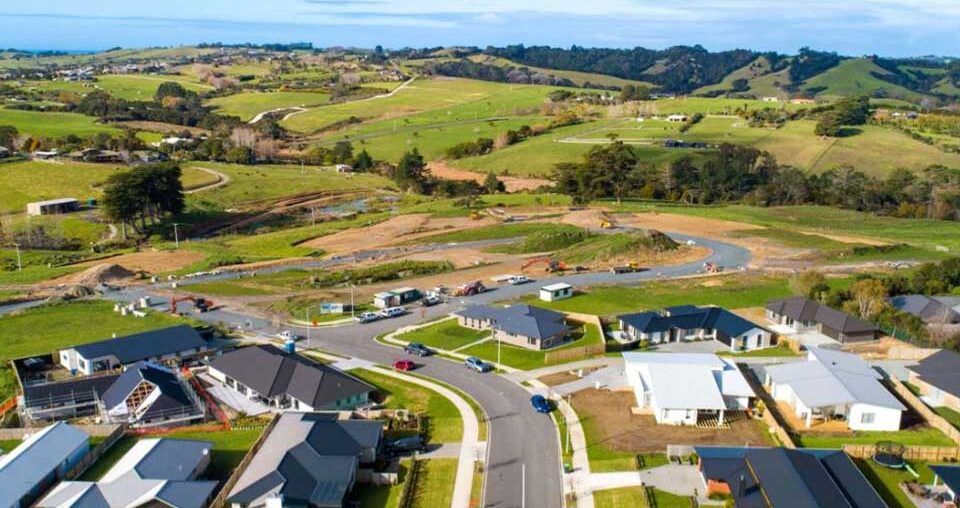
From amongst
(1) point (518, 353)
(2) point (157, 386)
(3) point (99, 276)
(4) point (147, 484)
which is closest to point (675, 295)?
(1) point (518, 353)

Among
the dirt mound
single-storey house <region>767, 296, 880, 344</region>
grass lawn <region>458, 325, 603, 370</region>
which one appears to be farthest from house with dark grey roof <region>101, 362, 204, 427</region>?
single-storey house <region>767, 296, 880, 344</region>

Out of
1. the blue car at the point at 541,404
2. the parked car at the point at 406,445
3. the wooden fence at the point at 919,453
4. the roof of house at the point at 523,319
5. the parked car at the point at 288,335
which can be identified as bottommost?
the parked car at the point at 288,335

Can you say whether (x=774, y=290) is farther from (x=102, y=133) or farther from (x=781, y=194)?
(x=102, y=133)

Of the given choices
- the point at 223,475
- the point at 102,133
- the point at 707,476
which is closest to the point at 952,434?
the point at 707,476

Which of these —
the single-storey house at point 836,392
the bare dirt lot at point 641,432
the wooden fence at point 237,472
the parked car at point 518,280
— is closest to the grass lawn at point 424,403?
the bare dirt lot at point 641,432

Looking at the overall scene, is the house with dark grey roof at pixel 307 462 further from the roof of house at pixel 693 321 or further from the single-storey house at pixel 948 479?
the single-storey house at pixel 948 479

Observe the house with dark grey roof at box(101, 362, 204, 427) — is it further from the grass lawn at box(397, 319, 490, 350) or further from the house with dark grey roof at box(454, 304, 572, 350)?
the house with dark grey roof at box(454, 304, 572, 350)
